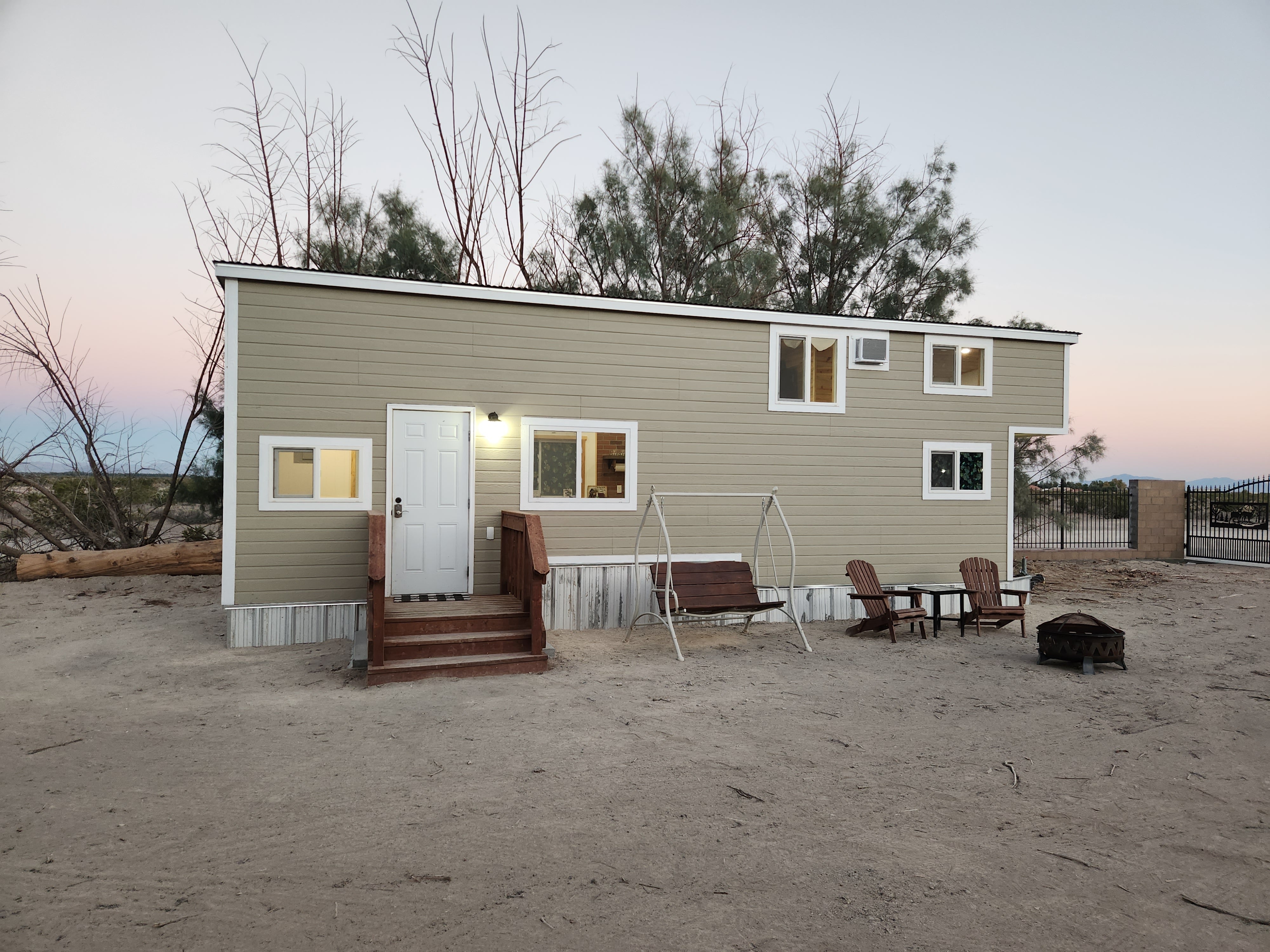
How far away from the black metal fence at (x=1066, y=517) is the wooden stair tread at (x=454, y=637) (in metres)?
13.4

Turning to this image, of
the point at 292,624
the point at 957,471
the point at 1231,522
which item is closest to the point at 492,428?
the point at 292,624

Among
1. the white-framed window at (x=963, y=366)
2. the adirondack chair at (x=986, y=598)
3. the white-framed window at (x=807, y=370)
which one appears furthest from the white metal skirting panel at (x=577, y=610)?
the white-framed window at (x=963, y=366)

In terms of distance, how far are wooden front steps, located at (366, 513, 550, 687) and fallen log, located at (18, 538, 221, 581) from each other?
6.26 metres

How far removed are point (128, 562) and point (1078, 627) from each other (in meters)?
13.2

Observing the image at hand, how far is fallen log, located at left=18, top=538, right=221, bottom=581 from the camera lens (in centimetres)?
1068

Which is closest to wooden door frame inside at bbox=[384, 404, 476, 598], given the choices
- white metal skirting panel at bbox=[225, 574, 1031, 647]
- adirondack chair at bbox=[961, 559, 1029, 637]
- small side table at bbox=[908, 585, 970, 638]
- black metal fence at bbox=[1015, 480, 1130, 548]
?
white metal skirting panel at bbox=[225, 574, 1031, 647]

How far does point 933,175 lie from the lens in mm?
18078

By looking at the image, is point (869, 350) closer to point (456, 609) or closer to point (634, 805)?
point (456, 609)

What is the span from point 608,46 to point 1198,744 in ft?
56.6

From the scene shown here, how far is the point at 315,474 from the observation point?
7719 mm

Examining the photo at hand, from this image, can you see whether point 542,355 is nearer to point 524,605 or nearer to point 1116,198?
point 524,605

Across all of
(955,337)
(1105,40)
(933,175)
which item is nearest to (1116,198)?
(1105,40)

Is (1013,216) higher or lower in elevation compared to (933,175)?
lower

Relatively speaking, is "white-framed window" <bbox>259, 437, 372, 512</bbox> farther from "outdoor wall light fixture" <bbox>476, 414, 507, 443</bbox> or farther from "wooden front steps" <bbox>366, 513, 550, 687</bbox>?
"outdoor wall light fixture" <bbox>476, 414, 507, 443</bbox>
